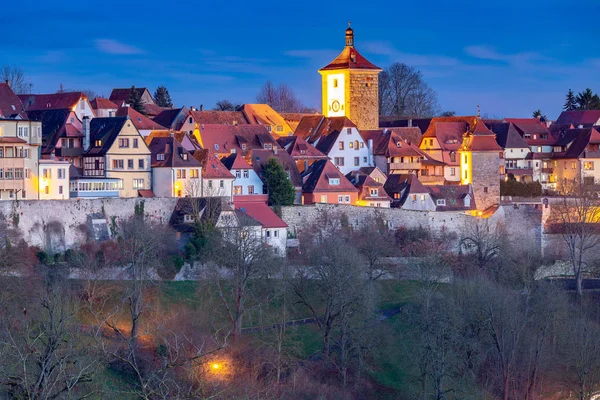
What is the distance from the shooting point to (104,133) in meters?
48.5

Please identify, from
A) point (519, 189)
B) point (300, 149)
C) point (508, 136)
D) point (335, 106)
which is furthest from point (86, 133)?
point (508, 136)

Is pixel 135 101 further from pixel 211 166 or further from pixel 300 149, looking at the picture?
pixel 211 166

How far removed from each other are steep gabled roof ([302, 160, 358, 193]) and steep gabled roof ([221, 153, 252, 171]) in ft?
8.75

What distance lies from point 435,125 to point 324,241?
20.4m

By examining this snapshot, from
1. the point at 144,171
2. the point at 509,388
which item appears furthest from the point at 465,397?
the point at 144,171

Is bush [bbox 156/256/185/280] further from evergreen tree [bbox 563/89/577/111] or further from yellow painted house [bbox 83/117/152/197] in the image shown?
evergreen tree [bbox 563/89/577/111]

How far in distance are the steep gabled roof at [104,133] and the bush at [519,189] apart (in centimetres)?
2063

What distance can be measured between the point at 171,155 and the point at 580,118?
126 ft

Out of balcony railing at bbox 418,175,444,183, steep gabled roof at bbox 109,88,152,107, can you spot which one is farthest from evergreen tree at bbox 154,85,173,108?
balcony railing at bbox 418,175,444,183

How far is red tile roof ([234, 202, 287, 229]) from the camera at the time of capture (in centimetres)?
4434

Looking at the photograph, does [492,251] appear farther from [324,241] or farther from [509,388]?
[509,388]

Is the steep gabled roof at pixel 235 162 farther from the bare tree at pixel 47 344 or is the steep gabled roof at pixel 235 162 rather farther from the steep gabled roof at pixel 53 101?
the bare tree at pixel 47 344

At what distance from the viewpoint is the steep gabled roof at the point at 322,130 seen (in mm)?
57250

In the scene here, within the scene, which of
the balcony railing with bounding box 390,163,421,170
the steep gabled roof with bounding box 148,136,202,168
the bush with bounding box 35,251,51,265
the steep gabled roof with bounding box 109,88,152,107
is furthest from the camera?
the steep gabled roof with bounding box 109,88,152,107
